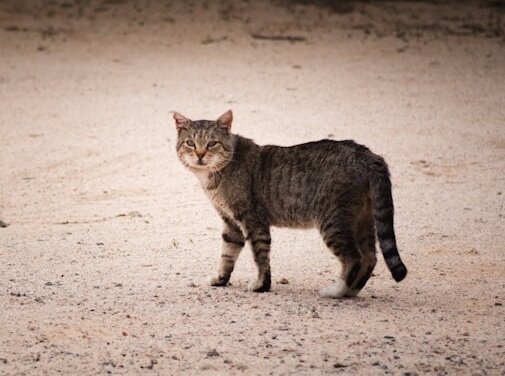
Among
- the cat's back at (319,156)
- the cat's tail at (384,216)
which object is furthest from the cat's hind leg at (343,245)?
the cat's back at (319,156)

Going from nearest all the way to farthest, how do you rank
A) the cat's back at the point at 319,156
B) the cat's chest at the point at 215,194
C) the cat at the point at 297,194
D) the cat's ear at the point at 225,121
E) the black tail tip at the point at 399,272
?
the black tail tip at the point at 399,272 → the cat at the point at 297,194 → the cat's back at the point at 319,156 → the cat's chest at the point at 215,194 → the cat's ear at the point at 225,121

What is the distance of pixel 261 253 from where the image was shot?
6.26 m

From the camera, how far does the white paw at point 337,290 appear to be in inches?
238

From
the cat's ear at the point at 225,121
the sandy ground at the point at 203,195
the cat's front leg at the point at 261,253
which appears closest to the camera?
the sandy ground at the point at 203,195

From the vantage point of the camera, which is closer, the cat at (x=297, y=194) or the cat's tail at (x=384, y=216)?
the cat's tail at (x=384, y=216)

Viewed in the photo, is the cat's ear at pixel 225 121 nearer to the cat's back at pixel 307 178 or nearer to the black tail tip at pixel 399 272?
the cat's back at pixel 307 178

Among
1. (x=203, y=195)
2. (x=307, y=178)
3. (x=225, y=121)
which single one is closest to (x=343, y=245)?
(x=307, y=178)

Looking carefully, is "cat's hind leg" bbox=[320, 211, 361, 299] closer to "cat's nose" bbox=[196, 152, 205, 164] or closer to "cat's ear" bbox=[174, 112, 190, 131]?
"cat's nose" bbox=[196, 152, 205, 164]

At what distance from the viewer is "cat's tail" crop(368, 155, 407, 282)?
5680mm

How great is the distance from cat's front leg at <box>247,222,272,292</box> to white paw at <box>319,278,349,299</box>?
1.36 ft

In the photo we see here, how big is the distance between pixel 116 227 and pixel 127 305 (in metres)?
2.14

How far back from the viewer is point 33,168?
9414 millimetres

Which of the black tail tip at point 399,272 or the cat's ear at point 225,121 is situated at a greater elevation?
the cat's ear at point 225,121

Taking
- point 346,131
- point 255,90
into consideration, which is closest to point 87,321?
point 346,131
